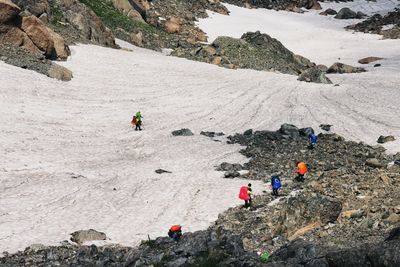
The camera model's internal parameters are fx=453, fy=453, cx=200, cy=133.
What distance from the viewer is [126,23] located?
68.8 meters

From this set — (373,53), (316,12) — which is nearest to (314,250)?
(373,53)

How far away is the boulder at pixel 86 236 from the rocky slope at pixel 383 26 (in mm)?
81262

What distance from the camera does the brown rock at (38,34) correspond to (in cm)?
4550

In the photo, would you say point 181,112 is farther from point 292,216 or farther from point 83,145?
point 292,216

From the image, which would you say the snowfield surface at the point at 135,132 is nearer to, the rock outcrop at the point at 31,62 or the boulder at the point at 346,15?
the rock outcrop at the point at 31,62

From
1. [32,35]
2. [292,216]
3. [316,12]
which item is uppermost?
[316,12]

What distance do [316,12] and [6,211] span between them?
112m

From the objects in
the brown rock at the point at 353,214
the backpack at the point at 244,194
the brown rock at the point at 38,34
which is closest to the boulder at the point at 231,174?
the backpack at the point at 244,194

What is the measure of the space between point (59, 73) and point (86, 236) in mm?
28348

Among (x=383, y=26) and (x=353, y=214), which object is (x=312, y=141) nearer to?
(x=353, y=214)

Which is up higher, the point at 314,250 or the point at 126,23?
the point at 126,23

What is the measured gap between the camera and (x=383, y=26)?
95062 millimetres

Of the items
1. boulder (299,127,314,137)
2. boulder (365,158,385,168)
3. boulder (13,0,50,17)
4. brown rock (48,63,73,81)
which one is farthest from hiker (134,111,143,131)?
boulder (13,0,50,17)

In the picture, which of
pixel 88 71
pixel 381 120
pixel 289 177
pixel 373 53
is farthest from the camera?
pixel 373 53
